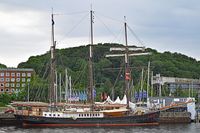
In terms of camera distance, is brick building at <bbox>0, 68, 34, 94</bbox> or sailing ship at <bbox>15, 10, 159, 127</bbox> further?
brick building at <bbox>0, 68, 34, 94</bbox>

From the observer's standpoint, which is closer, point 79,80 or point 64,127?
point 64,127

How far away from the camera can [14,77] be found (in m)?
194

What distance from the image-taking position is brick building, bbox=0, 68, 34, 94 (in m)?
193

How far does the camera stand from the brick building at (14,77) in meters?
193

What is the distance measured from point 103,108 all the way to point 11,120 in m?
18.5

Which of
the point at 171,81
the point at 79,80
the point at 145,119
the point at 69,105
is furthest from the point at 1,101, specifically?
the point at 171,81

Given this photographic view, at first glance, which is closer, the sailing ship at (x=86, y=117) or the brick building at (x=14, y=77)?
the sailing ship at (x=86, y=117)

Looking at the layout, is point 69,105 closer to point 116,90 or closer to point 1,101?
point 1,101

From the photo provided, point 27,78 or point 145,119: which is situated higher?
point 27,78

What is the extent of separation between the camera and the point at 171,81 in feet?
646

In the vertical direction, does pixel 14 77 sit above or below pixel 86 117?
above

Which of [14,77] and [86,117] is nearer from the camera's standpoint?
[86,117]

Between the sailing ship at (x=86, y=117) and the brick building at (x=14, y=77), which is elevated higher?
the brick building at (x=14, y=77)

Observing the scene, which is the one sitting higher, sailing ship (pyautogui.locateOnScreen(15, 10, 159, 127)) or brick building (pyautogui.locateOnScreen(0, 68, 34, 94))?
brick building (pyautogui.locateOnScreen(0, 68, 34, 94))
